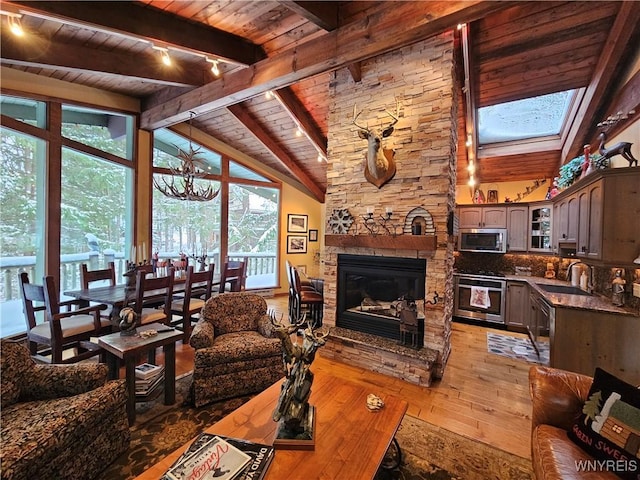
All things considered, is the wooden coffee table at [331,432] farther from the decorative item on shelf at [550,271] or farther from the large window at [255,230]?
the large window at [255,230]

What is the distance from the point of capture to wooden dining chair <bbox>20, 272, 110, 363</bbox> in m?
2.55

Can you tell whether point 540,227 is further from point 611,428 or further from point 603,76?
point 611,428

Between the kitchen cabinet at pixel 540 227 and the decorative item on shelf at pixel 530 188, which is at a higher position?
the decorative item on shelf at pixel 530 188

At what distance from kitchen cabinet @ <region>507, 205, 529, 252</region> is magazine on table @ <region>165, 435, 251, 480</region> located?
5509mm

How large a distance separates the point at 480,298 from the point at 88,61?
6622mm

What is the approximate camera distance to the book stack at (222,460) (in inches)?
47.3

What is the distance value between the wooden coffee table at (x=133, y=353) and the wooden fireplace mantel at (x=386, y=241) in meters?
2.03

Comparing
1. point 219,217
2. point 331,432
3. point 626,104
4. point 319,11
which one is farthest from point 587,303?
point 219,217

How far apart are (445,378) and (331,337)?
52.8 inches

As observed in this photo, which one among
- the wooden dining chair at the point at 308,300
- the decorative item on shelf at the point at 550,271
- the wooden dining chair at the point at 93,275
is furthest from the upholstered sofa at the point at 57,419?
the decorative item on shelf at the point at 550,271

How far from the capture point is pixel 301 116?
489 cm

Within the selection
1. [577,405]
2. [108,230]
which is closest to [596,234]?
[577,405]

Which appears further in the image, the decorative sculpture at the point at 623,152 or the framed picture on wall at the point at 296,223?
the framed picture on wall at the point at 296,223

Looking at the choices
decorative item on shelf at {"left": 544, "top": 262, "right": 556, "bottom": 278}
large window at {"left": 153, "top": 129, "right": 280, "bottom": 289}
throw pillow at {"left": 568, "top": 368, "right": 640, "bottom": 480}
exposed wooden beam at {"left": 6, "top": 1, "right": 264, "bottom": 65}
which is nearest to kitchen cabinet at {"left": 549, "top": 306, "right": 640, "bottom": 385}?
throw pillow at {"left": 568, "top": 368, "right": 640, "bottom": 480}
